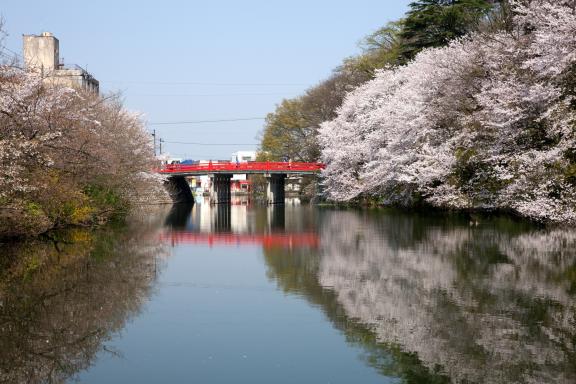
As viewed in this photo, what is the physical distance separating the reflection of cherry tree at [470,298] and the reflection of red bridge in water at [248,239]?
2.04 m

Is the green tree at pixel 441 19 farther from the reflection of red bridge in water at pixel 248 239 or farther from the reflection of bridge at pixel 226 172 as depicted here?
the reflection of bridge at pixel 226 172

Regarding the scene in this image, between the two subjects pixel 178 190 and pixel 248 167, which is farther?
pixel 178 190

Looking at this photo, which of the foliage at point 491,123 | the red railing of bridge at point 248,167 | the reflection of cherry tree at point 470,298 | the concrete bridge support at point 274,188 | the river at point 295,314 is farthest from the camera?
the concrete bridge support at point 274,188

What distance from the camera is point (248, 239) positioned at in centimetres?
3381

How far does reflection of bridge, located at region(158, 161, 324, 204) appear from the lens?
7850 centimetres

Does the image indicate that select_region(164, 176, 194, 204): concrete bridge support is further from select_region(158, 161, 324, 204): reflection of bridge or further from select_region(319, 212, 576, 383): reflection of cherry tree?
select_region(319, 212, 576, 383): reflection of cherry tree

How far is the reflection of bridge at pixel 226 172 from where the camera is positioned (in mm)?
78500

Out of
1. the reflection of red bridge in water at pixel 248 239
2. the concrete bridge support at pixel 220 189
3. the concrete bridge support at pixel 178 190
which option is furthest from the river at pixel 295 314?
the concrete bridge support at pixel 220 189

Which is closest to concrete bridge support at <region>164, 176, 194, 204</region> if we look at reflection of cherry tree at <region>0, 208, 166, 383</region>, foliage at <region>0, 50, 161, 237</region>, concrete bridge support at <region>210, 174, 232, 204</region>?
concrete bridge support at <region>210, 174, 232, 204</region>

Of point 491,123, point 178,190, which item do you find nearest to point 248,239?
point 491,123

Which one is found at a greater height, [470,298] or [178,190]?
[178,190]

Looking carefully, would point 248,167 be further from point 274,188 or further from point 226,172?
point 274,188

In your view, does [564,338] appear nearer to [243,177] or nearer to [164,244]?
[164,244]

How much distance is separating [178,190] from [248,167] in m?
18.1
